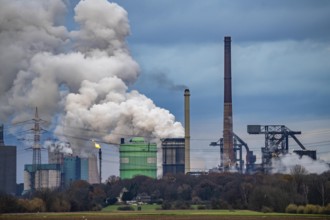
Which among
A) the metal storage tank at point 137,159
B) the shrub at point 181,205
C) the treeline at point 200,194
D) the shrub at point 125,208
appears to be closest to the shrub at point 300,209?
the treeline at point 200,194

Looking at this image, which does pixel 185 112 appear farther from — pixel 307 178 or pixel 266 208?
pixel 266 208

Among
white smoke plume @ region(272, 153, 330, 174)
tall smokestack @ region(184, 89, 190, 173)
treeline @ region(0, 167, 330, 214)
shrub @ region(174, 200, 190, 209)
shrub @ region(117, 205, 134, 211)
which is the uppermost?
tall smokestack @ region(184, 89, 190, 173)

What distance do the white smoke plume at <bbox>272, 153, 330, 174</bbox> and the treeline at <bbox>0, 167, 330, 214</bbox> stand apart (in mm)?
10398

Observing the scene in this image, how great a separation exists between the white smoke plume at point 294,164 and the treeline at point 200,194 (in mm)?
10398

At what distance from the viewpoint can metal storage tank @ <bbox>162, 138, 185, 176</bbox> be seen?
441ft

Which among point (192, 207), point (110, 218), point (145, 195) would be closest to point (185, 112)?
point (145, 195)

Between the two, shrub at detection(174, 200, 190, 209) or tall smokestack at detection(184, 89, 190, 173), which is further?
tall smokestack at detection(184, 89, 190, 173)

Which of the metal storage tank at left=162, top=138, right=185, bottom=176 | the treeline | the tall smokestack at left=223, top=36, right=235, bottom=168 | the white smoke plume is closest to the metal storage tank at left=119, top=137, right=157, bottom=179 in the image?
the metal storage tank at left=162, top=138, right=185, bottom=176

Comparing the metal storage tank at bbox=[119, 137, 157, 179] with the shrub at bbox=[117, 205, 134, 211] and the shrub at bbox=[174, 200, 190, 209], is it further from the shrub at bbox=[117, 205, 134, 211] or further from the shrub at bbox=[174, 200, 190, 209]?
the shrub at bbox=[117, 205, 134, 211]

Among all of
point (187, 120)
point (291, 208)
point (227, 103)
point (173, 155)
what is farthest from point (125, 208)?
point (173, 155)

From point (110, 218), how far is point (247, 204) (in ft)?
76.5

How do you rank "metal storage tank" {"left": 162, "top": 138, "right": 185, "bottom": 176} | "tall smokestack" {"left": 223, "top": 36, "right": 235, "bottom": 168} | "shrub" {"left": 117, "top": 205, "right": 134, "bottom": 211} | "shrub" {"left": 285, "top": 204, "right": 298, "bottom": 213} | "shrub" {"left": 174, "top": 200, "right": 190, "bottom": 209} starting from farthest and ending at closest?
"metal storage tank" {"left": 162, "top": 138, "right": 185, "bottom": 176}, "tall smokestack" {"left": 223, "top": 36, "right": 235, "bottom": 168}, "shrub" {"left": 174, "top": 200, "right": 190, "bottom": 209}, "shrub" {"left": 117, "top": 205, "right": 134, "bottom": 211}, "shrub" {"left": 285, "top": 204, "right": 298, "bottom": 213}

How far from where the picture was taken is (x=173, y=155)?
140 meters

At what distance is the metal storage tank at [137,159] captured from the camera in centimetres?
12938
